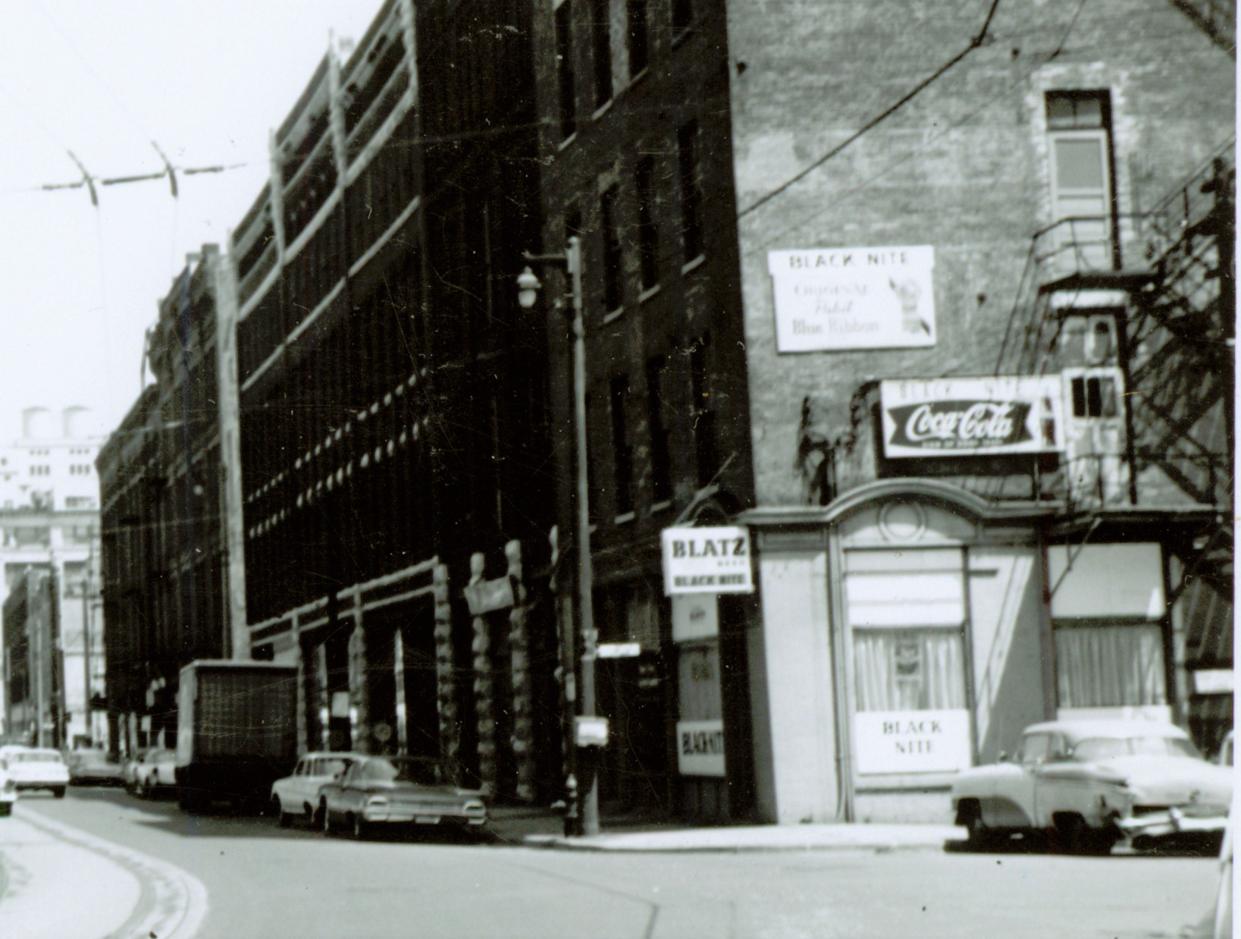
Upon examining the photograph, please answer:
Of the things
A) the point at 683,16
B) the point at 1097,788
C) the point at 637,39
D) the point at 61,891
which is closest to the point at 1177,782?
the point at 1097,788

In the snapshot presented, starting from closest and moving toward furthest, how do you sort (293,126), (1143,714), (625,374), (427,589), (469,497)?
(1143,714), (625,374), (469,497), (427,589), (293,126)

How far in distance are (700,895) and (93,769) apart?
183ft

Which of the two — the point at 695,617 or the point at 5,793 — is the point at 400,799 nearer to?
the point at 695,617

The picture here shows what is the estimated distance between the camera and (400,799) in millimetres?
30047

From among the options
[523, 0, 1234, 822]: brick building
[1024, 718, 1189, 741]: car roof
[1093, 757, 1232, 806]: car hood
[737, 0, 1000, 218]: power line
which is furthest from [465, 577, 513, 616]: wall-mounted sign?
[1093, 757, 1232, 806]: car hood

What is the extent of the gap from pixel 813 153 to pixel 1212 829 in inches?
535

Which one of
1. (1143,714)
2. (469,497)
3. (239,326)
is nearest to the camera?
(1143,714)

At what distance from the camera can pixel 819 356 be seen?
1180 inches

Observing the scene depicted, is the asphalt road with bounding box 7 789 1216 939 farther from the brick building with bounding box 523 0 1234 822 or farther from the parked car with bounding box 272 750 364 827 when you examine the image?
the parked car with bounding box 272 750 364 827

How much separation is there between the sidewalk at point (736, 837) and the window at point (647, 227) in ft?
27.1

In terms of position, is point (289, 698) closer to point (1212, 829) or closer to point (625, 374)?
point (625, 374)

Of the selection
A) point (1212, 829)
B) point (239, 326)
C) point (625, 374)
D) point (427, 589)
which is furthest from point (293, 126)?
point (1212, 829)

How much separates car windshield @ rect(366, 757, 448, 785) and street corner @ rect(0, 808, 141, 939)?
14.7 ft

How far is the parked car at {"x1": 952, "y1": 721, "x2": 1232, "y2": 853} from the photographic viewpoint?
→ 19.7m
